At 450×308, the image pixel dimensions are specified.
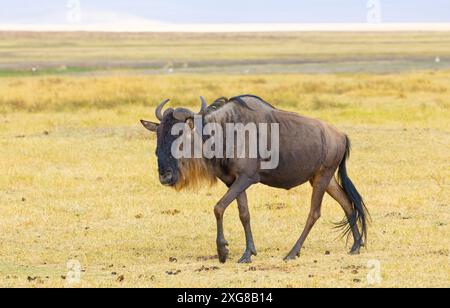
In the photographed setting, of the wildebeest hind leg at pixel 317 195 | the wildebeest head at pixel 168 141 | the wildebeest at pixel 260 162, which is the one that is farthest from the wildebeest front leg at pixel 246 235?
the wildebeest head at pixel 168 141

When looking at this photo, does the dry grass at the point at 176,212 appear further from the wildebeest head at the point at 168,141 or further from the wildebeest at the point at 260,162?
the wildebeest head at the point at 168,141

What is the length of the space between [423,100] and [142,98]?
9106 mm

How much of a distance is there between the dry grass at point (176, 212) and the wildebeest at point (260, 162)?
0.43 meters

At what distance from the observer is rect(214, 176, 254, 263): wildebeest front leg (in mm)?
10766

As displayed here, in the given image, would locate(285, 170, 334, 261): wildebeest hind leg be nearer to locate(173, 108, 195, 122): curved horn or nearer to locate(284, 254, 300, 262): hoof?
locate(284, 254, 300, 262): hoof

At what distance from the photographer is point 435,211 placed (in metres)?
14.1

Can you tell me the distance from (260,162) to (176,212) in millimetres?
3457

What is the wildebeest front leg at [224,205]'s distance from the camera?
1077cm

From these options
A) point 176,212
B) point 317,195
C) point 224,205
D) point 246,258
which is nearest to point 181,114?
point 224,205

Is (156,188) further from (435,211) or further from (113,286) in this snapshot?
(113,286)

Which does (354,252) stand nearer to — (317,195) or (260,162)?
(317,195)

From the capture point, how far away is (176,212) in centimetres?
1425
